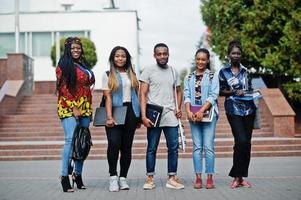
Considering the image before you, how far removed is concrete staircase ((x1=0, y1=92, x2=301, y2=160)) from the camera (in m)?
14.3

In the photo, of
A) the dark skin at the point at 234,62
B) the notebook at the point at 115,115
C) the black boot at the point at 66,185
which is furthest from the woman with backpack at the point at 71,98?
the dark skin at the point at 234,62

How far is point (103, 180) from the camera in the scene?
9797 mm

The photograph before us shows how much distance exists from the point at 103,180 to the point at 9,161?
4.94 metres

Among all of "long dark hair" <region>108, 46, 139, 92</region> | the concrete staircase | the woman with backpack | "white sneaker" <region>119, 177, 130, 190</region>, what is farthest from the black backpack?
the concrete staircase

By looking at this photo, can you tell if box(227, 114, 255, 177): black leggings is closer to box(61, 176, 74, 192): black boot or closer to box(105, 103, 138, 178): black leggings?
box(105, 103, 138, 178): black leggings

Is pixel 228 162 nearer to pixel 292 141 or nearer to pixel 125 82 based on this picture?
pixel 292 141

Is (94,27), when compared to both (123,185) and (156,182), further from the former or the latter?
(123,185)

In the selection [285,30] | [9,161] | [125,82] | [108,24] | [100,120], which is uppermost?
[108,24]

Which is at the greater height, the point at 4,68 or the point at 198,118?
the point at 4,68

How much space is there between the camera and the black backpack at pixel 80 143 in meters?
8.44

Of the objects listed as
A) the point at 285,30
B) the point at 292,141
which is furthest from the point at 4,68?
the point at 292,141

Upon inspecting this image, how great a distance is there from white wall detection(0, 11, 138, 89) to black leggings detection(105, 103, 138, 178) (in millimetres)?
30992

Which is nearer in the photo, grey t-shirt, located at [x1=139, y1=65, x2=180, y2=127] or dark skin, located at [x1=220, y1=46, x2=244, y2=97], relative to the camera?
grey t-shirt, located at [x1=139, y1=65, x2=180, y2=127]

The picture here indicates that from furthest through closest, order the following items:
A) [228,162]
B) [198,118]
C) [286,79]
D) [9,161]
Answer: [286,79] → [9,161] → [228,162] → [198,118]
